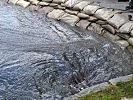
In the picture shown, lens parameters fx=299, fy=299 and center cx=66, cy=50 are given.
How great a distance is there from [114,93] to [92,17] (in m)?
4.56

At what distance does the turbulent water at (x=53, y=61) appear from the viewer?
5574mm

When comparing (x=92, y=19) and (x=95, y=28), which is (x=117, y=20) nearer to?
(x=95, y=28)

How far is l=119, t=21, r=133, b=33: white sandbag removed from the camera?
303 inches

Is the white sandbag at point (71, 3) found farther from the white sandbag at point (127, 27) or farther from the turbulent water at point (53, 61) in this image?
the white sandbag at point (127, 27)

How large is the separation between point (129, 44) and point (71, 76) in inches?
86.2

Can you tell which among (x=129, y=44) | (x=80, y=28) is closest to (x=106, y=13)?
(x=80, y=28)

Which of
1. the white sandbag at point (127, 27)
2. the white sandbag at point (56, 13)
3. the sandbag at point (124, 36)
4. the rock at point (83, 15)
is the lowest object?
the white sandbag at point (56, 13)

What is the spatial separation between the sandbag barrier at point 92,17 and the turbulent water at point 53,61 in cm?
27

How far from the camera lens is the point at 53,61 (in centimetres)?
677

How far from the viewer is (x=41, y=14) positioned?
1107 cm

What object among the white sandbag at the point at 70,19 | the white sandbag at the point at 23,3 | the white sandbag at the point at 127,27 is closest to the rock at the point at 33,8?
the white sandbag at the point at 23,3

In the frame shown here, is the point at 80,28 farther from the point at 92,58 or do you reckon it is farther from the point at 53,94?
the point at 53,94

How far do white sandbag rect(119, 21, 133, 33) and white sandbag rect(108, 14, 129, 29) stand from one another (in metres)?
0.14

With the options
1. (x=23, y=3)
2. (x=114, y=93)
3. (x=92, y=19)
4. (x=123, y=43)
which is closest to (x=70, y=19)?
(x=92, y=19)
